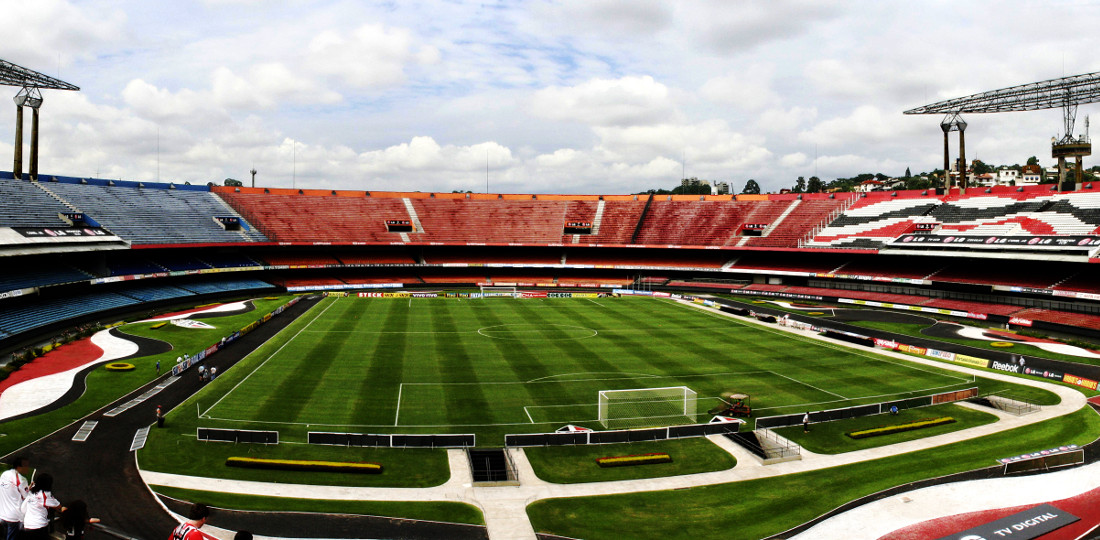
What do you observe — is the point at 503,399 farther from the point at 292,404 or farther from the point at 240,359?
the point at 240,359

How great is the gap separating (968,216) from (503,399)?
60.9 meters

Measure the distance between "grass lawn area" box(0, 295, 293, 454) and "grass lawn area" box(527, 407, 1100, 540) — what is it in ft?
67.3

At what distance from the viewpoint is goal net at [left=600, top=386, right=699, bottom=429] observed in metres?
27.0

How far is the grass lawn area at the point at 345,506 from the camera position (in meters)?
18.5

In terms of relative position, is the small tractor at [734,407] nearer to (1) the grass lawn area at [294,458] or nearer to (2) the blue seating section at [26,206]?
(1) the grass lawn area at [294,458]

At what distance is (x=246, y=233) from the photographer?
73312 millimetres

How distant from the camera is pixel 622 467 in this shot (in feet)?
73.6

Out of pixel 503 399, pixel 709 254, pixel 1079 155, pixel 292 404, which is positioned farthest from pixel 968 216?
pixel 292 404

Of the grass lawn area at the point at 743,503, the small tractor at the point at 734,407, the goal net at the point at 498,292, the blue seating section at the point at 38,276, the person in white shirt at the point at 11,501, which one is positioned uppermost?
the blue seating section at the point at 38,276

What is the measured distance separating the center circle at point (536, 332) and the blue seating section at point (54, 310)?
29949mm

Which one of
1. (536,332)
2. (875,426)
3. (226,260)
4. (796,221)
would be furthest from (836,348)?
(226,260)

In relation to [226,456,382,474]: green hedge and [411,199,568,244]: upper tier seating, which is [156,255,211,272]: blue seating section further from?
[226,456,382,474]: green hedge

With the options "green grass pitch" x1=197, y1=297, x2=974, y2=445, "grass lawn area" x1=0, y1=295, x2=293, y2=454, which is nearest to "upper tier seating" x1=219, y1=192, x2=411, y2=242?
"green grass pitch" x1=197, y1=297, x2=974, y2=445

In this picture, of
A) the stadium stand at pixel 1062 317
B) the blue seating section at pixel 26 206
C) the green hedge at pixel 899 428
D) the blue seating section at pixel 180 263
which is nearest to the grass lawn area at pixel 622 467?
the green hedge at pixel 899 428
